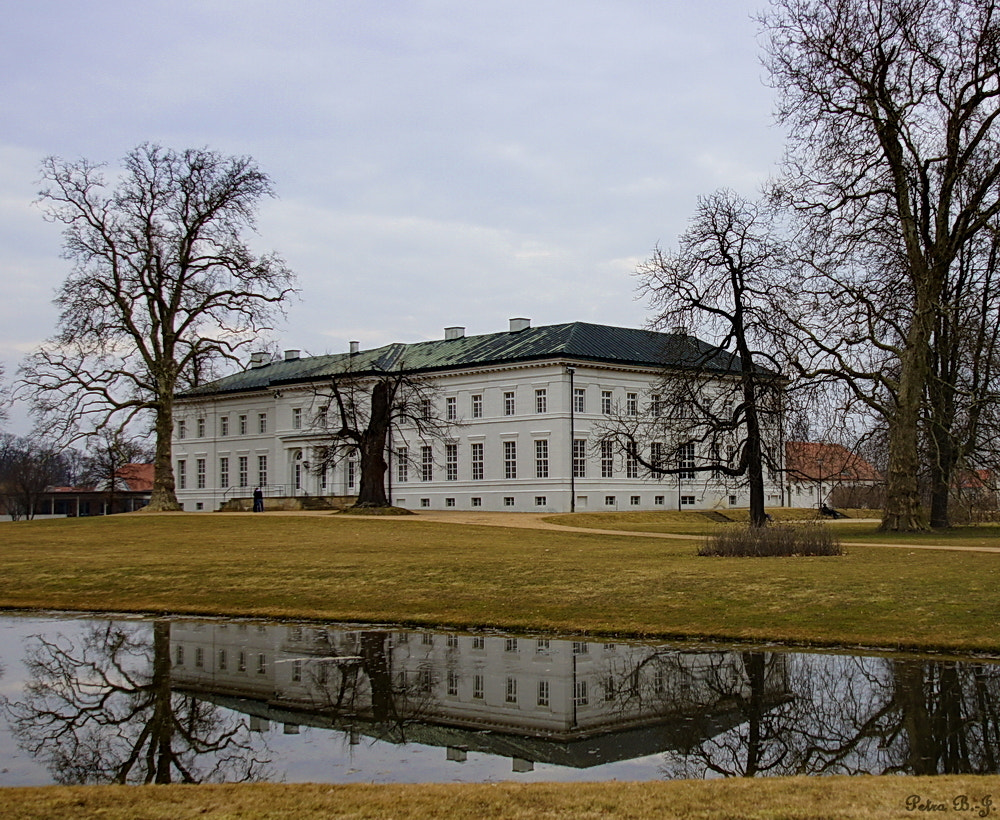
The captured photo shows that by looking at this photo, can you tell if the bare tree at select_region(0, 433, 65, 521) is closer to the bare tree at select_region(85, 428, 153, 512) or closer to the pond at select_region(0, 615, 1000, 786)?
the bare tree at select_region(85, 428, 153, 512)

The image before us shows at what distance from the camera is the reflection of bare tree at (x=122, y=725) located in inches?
393

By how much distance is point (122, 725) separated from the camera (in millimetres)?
11773

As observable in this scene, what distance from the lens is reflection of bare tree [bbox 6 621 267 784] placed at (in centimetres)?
998

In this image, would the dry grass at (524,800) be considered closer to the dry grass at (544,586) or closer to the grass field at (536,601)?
the grass field at (536,601)

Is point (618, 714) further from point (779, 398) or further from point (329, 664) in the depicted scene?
point (779, 398)

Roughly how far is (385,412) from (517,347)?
52.6ft

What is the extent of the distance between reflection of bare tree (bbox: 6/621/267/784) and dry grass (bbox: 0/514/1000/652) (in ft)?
19.0

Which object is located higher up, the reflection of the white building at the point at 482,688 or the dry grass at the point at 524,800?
the dry grass at the point at 524,800

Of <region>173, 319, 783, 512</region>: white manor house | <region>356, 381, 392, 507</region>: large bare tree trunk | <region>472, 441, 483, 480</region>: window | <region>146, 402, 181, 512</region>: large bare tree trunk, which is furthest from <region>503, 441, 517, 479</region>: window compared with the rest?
<region>146, 402, 181, 512</region>: large bare tree trunk

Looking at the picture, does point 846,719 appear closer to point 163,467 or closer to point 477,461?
point 163,467

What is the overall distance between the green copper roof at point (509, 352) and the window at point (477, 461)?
4979 mm

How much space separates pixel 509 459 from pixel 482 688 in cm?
5145

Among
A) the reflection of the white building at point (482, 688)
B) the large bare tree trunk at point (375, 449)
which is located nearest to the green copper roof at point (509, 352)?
the large bare tree trunk at point (375, 449)

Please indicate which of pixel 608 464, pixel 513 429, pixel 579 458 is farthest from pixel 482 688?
pixel 513 429
